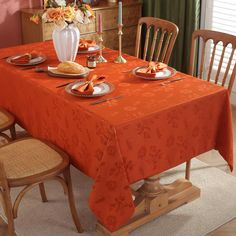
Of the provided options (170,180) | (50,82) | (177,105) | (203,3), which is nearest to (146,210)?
(170,180)

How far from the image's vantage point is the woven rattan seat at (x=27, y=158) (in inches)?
93.7

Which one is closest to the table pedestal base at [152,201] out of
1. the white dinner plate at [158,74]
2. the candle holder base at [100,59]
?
the white dinner plate at [158,74]

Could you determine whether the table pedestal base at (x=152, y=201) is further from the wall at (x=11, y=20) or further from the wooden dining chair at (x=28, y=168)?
the wall at (x=11, y=20)

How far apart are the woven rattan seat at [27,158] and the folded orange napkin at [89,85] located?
380 mm

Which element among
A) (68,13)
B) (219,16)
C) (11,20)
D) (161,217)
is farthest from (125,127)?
(11,20)

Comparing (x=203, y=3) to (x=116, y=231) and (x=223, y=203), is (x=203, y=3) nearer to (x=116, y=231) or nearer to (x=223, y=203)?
(x=223, y=203)

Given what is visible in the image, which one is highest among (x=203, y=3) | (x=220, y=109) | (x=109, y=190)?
(x=203, y=3)

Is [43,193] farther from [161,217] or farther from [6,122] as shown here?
[161,217]

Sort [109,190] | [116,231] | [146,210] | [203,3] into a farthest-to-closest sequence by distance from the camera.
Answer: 1. [203,3]
2. [146,210]
3. [116,231]
4. [109,190]

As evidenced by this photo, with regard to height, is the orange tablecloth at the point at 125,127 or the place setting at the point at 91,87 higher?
the place setting at the point at 91,87

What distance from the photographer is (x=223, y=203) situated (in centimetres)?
290

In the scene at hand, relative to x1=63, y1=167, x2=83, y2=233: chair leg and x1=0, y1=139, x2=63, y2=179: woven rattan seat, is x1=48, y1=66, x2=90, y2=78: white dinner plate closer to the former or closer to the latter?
x1=0, y1=139, x2=63, y2=179: woven rattan seat

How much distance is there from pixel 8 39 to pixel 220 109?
9.36 feet

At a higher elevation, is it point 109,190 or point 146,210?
point 109,190
